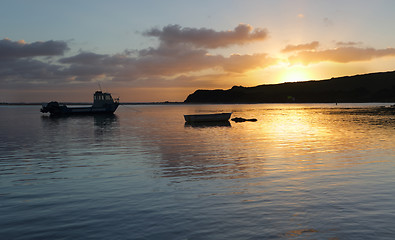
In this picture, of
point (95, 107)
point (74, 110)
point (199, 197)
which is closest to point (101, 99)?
point (95, 107)

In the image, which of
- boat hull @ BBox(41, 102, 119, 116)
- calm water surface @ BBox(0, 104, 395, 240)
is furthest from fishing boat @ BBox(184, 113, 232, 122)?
boat hull @ BBox(41, 102, 119, 116)

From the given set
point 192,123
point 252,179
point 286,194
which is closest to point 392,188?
point 286,194

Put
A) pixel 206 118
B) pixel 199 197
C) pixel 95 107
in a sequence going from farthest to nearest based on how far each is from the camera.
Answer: pixel 95 107 < pixel 206 118 < pixel 199 197

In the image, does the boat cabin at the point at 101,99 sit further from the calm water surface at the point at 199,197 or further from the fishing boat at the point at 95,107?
the calm water surface at the point at 199,197

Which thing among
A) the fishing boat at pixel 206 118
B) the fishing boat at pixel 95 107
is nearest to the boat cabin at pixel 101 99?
the fishing boat at pixel 95 107

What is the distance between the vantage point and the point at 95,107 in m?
96.1

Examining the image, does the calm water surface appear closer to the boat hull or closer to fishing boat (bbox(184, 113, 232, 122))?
fishing boat (bbox(184, 113, 232, 122))

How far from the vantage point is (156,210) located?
10.6m

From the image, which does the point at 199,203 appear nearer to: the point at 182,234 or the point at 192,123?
the point at 182,234

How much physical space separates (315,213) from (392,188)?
5.30 metres

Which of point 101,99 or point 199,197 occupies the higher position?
point 101,99

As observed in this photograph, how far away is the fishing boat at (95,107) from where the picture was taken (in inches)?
3782

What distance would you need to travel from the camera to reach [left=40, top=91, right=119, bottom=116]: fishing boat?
96.1 m

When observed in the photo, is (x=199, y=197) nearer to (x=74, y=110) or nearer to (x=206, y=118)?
(x=206, y=118)
